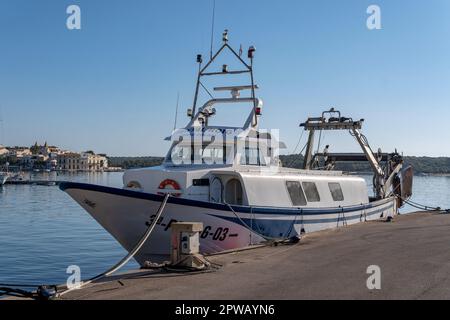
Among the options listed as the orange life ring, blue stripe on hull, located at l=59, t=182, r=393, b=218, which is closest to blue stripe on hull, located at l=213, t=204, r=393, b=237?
blue stripe on hull, located at l=59, t=182, r=393, b=218

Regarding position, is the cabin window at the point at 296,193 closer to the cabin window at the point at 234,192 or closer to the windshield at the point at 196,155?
the cabin window at the point at 234,192

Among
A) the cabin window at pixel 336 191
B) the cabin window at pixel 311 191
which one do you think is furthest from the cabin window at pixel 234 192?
the cabin window at pixel 336 191

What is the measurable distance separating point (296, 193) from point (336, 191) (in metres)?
3.33

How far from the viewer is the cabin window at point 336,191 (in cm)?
1889

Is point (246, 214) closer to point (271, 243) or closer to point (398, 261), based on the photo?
point (271, 243)

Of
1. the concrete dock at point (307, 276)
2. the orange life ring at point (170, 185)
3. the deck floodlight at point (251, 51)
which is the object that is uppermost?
the deck floodlight at point (251, 51)

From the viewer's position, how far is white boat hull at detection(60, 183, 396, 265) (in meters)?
12.5

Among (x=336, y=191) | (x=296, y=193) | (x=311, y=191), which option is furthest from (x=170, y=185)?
(x=336, y=191)

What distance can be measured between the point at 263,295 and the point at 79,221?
31035 mm

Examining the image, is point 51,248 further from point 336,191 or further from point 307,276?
point 307,276

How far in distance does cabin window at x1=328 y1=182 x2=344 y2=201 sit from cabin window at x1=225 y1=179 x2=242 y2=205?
16.9 feet

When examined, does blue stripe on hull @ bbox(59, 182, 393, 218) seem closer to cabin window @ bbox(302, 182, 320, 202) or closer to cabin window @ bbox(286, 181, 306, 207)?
cabin window @ bbox(286, 181, 306, 207)

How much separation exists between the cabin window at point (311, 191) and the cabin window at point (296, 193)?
0.35m
